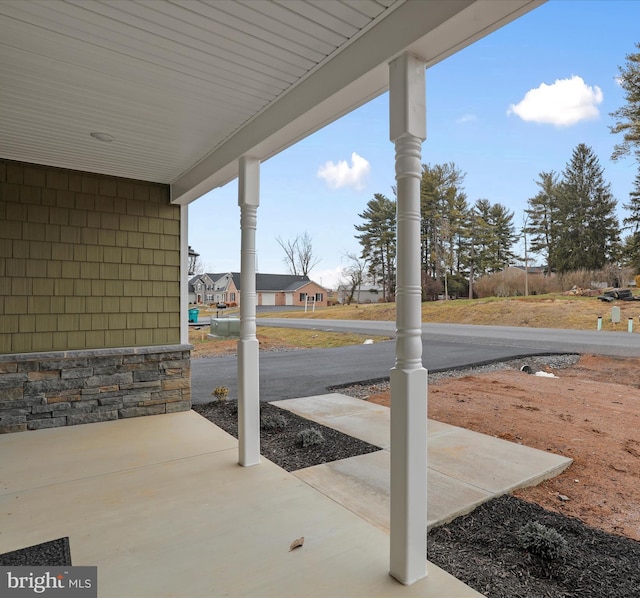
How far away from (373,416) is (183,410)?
2196 millimetres

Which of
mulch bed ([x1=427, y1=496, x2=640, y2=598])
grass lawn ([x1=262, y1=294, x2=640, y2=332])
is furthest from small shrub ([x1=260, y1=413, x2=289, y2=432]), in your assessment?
grass lawn ([x1=262, y1=294, x2=640, y2=332])

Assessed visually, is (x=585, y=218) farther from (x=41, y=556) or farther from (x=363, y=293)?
(x=41, y=556)

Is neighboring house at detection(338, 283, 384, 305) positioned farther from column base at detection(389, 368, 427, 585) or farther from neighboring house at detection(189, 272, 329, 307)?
column base at detection(389, 368, 427, 585)

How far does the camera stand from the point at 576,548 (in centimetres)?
196

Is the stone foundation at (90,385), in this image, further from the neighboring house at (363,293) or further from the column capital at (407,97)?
the neighboring house at (363,293)

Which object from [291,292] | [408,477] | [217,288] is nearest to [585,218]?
[291,292]

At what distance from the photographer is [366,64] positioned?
6.10 feet

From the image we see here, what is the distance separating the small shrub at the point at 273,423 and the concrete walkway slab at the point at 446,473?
0.56 meters

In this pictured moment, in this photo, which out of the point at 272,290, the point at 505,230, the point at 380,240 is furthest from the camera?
the point at 272,290

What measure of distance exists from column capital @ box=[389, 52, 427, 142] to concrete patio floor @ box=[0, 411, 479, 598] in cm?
197

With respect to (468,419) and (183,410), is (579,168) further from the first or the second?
(183,410)

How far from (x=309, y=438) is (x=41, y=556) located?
2.01 m

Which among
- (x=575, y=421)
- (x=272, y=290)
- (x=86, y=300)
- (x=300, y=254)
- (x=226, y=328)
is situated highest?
(x=300, y=254)

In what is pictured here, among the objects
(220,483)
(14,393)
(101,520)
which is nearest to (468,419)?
(220,483)
